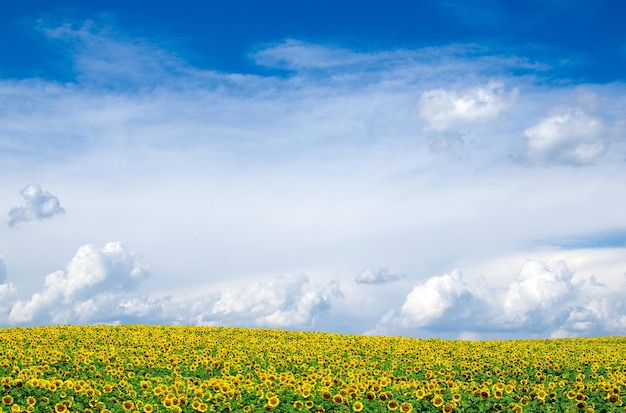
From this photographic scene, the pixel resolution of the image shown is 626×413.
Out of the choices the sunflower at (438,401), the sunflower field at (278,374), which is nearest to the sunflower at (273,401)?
the sunflower field at (278,374)

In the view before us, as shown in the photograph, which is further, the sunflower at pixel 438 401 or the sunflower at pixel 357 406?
the sunflower at pixel 438 401

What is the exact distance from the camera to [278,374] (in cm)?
1731

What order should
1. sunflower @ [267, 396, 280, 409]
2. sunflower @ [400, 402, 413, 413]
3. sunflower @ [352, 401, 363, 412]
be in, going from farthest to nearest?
sunflower @ [267, 396, 280, 409], sunflower @ [400, 402, 413, 413], sunflower @ [352, 401, 363, 412]

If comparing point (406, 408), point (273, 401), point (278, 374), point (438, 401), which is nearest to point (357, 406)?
point (406, 408)

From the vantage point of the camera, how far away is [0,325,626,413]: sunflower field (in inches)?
486

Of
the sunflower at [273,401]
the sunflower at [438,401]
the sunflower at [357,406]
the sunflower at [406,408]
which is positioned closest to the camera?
the sunflower at [357,406]

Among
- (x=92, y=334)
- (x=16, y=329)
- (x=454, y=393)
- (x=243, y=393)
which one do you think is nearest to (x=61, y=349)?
(x=92, y=334)

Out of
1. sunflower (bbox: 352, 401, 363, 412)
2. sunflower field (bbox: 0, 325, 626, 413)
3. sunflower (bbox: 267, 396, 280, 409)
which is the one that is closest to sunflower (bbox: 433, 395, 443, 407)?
sunflower field (bbox: 0, 325, 626, 413)

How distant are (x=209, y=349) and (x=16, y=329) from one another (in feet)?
39.1

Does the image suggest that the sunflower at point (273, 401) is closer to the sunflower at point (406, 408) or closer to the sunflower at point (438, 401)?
the sunflower at point (406, 408)

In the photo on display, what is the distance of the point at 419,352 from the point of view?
24.9m

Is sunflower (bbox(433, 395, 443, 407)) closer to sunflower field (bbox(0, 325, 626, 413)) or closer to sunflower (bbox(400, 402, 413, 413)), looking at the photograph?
sunflower field (bbox(0, 325, 626, 413))

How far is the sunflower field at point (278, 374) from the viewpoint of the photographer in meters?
12.4

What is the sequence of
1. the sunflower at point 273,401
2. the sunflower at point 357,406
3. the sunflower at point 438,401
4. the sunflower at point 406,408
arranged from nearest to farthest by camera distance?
1. the sunflower at point 357,406
2. the sunflower at point 406,408
3. the sunflower at point 273,401
4. the sunflower at point 438,401
